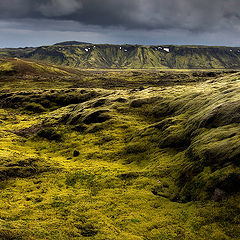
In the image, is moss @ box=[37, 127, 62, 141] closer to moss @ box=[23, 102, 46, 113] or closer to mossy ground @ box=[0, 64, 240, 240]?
mossy ground @ box=[0, 64, 240, 240]

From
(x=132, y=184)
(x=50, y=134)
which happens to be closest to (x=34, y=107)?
(x=50, y=134)

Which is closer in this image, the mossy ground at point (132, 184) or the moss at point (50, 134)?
the mossy ground at point (132, 184)

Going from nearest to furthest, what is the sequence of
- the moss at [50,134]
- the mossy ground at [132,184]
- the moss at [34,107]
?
the mossy ground at [132,184] < the moss at [50,134] < the moss at [34,107]

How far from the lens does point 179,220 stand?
2498cm

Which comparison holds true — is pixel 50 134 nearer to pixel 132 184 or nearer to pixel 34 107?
pixel 132 184

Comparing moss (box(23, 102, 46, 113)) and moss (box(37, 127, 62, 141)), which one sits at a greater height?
moss (box(23, 102, 46, 113))

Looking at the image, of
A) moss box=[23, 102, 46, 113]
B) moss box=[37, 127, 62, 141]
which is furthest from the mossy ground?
moss box=[23, 102, 46, 113]

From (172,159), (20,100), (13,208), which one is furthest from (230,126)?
(20,100)

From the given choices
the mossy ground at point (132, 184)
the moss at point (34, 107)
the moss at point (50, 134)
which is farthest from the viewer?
the moss at point (34, 107)

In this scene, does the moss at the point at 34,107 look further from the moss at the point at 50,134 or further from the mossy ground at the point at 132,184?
the mossy ground at the point at 132,184

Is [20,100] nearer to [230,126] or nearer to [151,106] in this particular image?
[151,106]

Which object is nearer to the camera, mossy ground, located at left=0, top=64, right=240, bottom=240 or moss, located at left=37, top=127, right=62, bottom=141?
mossy ground, located at left=0, top=64, right=240, bottom=240

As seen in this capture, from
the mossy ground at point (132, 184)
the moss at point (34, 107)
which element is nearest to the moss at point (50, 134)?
the mossy ground at point (132, 184)

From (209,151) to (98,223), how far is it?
19.7 metres
